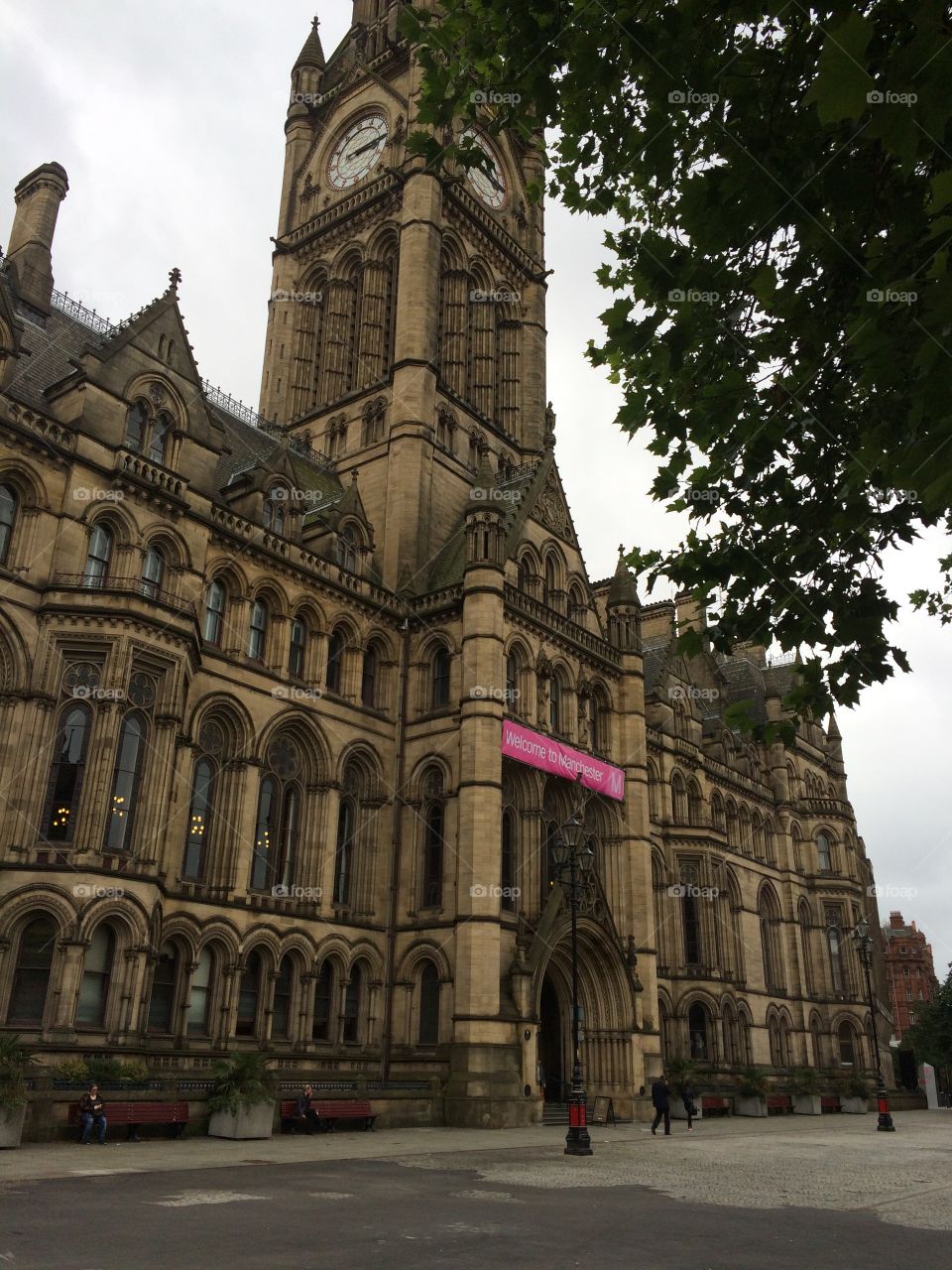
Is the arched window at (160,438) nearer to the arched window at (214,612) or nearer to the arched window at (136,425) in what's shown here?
the arched window at (136,425)

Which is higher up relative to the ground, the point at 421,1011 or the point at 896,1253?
the point at 421,1011

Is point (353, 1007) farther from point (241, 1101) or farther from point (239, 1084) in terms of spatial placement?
point (241, 1101)

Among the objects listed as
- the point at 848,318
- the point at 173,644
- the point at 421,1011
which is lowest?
the point at 421,1011

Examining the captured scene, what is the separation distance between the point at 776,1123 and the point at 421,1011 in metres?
15.1

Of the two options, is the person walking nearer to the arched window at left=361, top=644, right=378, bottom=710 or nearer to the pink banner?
the pink banner

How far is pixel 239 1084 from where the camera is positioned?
20875 millimetres

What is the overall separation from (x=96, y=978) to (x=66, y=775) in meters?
4.59

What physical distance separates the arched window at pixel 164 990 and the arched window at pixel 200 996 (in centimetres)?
47

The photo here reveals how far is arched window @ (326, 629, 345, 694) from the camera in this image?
33.1 m

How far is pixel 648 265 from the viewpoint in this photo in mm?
8914

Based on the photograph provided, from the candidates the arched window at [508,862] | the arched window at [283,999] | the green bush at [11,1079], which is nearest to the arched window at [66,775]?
the green bush at [11,1079]

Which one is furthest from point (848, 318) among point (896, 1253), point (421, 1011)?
point (421, 1011)

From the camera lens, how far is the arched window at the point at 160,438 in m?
28.2

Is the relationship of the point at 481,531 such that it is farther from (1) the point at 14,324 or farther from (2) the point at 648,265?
(2) the point at 648,265
